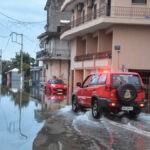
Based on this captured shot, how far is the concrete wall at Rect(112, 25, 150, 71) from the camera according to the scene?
35425 mm

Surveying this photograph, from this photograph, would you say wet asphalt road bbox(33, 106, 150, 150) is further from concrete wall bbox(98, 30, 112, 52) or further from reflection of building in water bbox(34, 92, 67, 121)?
concrete wall bbox(98, 30, 112, 52)

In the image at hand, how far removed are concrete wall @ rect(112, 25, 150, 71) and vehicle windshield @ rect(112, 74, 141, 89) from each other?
18009mm

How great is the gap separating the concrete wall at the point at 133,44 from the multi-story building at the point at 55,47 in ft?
81.0

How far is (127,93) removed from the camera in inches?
644

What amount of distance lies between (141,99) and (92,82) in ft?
8.24

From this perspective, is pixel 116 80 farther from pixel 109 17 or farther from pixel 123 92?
pixel 109 17

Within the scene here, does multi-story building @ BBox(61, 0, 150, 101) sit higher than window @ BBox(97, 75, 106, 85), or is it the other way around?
multi-story building @ BBox(61, 0, 150, 101)

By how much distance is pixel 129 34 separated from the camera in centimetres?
3559

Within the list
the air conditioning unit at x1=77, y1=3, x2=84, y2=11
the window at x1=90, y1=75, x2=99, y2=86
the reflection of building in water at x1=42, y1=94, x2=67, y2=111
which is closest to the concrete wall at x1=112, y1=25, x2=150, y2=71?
the reflection of building in water at x1=42, y1=94, x2=67, y2=111

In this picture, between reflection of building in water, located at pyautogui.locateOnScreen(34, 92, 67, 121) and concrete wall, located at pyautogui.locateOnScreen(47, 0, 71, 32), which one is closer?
reflection of building in water, located at pyautogui.locateOnScreen(34, 92, 67, 121)

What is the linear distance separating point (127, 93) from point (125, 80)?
88 cm

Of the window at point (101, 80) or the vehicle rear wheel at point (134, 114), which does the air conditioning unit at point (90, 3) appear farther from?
the vehicle rear wheel at point (134, 114)

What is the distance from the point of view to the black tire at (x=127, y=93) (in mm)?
16328

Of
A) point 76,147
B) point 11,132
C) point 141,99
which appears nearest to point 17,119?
point 11,132
